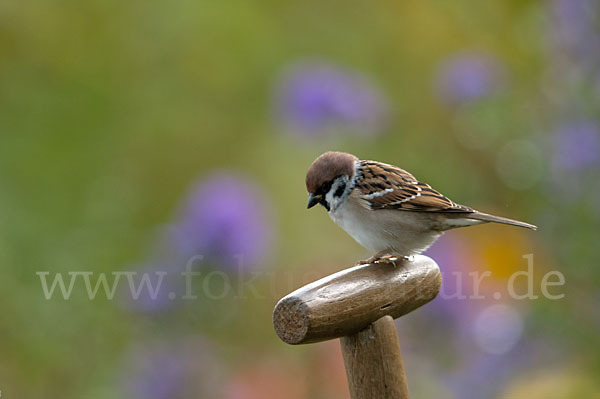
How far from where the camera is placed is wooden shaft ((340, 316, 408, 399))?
1073mm

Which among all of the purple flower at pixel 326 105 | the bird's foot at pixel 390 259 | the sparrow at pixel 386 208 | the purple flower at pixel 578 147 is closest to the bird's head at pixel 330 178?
the sparrow at pixel 386 208

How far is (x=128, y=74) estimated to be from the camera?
11.3 feet

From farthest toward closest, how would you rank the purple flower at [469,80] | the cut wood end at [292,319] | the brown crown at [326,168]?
the purple flower at [469,80] → the brown crown at [326,168] → the cut wood end at [292,319]

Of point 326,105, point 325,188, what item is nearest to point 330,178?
point 325,188

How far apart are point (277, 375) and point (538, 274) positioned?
86cm

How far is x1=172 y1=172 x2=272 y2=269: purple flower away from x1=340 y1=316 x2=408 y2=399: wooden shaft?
103cm

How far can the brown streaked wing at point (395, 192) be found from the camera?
1.47 metres

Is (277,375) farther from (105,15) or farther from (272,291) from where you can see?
(105,15)

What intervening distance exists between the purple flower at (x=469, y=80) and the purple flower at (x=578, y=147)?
281mm

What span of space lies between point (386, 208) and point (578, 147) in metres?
0.81

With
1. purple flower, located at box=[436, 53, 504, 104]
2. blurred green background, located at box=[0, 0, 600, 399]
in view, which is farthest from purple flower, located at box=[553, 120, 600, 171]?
purple flower, located at box=[436, 53, 504, 104]

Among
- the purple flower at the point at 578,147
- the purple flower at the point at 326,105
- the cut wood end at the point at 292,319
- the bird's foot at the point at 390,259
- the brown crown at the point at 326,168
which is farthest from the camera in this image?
the purple flower at the point at 326,105

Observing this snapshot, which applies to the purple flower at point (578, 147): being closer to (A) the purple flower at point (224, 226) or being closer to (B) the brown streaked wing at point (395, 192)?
(B) the brown streaked wing at point (395, 192)

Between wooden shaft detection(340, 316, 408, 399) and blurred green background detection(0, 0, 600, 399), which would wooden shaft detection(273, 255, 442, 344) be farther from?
blurred green background detection(0, 0, 600, 399)
